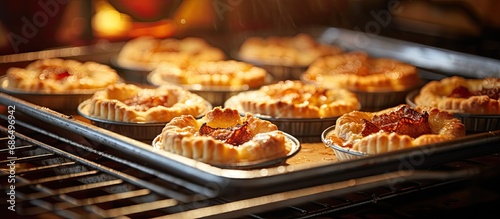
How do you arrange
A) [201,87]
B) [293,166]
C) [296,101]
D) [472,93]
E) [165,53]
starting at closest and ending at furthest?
[293,166], [296,101], [472,93], [201,87], [165,53]

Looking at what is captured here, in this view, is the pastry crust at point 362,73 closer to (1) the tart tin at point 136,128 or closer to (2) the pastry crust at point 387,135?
(2) the pastry crust at point 387,135

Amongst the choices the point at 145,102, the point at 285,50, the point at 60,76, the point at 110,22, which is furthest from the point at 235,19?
the point at 145,102

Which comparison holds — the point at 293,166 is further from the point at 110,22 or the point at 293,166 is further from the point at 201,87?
the point at 110,22

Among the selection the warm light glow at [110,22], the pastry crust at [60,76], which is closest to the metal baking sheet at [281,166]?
the pastry crust at [60,76]

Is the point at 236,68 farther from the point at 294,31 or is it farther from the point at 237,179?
the point at 237,179

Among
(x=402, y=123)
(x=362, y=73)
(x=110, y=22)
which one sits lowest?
(x=402, y=123)

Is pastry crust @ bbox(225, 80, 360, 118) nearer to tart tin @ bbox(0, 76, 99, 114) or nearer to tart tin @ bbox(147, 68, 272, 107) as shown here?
tart tin @ bbox(147, 68, 272, 107)
